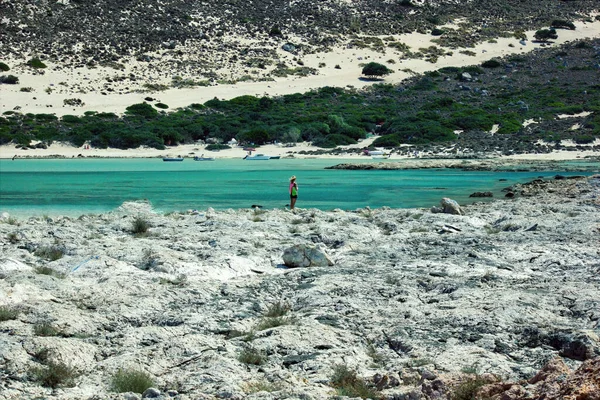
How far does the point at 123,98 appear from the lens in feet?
258

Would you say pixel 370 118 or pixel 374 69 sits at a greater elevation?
pixel 374 69

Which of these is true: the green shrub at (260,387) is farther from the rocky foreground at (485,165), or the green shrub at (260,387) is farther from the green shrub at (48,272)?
the rocky foreground at (485,165)

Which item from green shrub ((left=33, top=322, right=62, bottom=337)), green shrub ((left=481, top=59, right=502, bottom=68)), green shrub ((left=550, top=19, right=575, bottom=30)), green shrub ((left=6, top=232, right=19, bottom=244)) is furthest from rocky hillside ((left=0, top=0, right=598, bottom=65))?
green shrub ((left=33, top=322, right=62, bottom=337))

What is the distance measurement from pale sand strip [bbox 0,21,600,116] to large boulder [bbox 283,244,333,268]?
62.0 meters

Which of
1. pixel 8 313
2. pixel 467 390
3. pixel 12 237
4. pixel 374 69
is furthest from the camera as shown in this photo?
pixel 374 69

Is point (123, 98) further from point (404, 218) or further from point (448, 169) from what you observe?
point (404, 218)

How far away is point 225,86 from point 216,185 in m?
45.8

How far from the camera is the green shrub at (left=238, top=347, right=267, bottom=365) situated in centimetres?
888

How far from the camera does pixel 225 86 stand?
8575cm

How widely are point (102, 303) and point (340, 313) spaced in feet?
10.6

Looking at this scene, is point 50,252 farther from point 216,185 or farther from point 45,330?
point 216,185

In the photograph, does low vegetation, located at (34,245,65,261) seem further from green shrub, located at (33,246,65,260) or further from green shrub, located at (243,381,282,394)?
green shrub, located at (243,381,282,394)

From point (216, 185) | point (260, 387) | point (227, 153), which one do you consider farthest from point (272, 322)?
point (227, 153)

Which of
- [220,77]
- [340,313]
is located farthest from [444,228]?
[220,77]
